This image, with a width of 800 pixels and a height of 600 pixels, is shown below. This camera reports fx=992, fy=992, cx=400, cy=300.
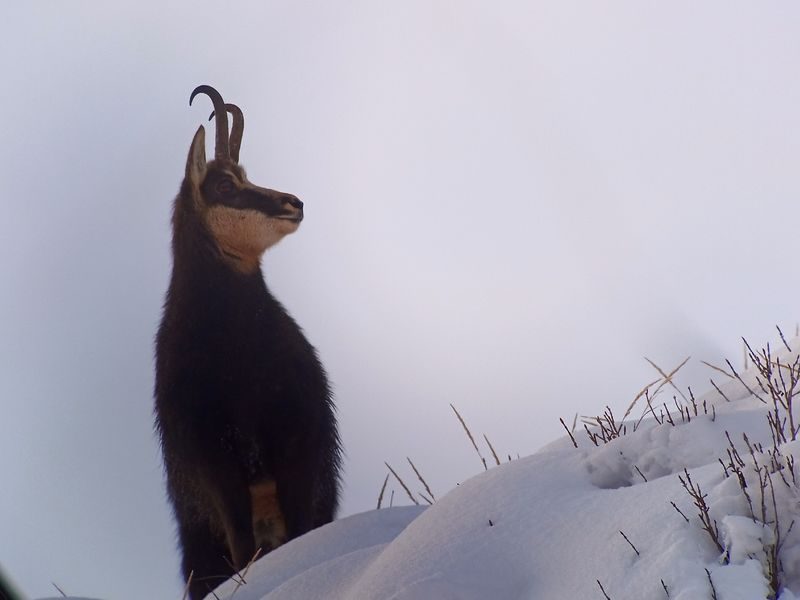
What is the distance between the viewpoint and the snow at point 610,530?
7.78 feet

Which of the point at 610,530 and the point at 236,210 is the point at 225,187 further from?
the point at 610,530

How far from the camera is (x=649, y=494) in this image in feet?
9.11

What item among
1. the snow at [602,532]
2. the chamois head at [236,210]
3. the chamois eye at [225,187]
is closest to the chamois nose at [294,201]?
the chamois head at [236,210]

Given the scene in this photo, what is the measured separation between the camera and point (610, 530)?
104 inches

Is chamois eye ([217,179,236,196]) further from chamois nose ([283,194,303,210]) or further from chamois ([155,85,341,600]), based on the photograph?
chamois nose ([283,194,303,210])

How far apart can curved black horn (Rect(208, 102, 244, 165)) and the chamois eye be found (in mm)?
509

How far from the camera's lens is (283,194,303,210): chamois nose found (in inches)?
235

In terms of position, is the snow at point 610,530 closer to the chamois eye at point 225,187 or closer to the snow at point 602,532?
the snow at point 602,532

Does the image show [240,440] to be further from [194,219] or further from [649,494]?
[649,494]

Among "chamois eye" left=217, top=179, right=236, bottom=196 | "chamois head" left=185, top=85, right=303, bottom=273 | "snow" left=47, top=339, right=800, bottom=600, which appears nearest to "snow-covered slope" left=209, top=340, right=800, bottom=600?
"snow" left=47, top=339, right=800, bottom=600

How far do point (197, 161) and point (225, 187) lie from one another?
0.83 feet

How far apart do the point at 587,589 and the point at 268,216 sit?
12.7ft

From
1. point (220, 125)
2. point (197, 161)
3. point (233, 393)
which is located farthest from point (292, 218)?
point (233, 393)

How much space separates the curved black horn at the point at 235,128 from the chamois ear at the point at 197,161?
43cm
